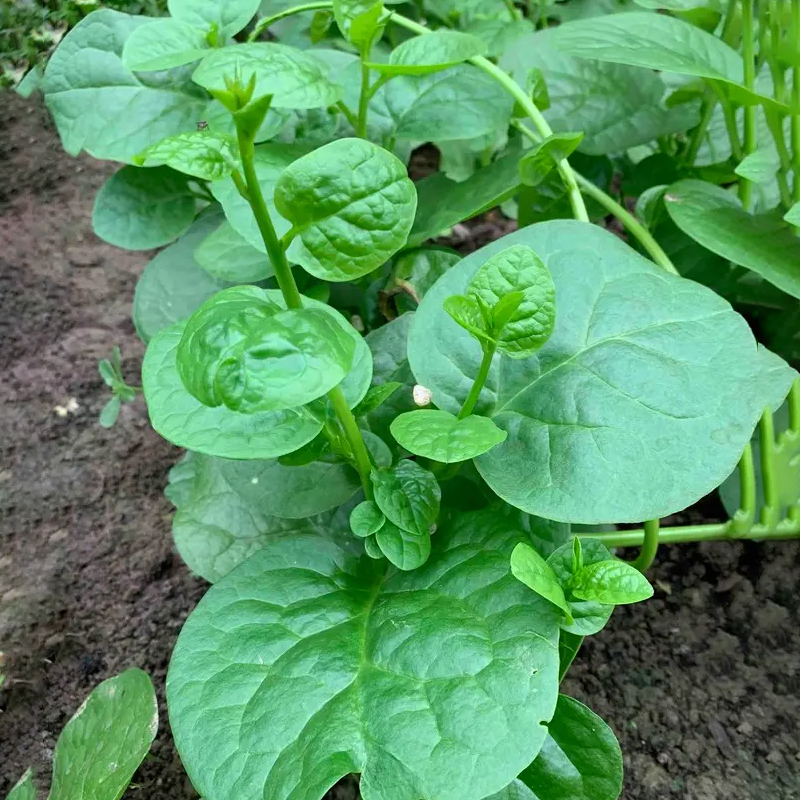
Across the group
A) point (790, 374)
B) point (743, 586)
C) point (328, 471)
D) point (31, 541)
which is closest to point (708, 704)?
point (743, 586)

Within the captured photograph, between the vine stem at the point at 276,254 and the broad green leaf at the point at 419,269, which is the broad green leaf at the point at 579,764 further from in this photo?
the broad green leaf at the point at 419,269

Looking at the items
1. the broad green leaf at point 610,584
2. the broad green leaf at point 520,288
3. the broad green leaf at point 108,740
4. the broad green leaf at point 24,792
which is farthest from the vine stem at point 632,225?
the broad green leaf at point 24,792

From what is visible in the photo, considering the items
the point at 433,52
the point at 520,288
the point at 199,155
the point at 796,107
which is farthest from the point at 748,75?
the point at 199,155

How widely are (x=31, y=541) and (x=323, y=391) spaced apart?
2.56 feet

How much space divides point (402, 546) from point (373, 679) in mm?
114

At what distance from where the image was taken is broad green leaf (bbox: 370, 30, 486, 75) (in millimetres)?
754

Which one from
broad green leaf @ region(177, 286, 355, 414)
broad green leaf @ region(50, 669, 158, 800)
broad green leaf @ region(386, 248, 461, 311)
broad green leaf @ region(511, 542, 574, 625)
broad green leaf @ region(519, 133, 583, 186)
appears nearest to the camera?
broad green leaf @ region(177, 286, 355, 414)

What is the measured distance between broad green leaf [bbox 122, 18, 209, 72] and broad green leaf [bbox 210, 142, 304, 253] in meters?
0.12

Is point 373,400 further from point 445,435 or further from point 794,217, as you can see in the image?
point 794,217

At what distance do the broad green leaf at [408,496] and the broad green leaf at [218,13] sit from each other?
1.68 ft

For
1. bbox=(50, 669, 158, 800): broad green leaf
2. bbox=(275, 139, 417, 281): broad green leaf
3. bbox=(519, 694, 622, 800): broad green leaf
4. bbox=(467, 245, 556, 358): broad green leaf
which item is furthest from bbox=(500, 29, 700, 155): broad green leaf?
bbox=(50, 669, 158, 800): broad green leaf

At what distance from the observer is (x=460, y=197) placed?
914 millimetres

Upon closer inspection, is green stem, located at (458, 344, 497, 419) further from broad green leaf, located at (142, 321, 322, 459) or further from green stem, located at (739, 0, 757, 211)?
green stem, located at (739, 0, 757, 211)

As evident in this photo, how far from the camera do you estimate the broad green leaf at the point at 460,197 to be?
0.86 m
